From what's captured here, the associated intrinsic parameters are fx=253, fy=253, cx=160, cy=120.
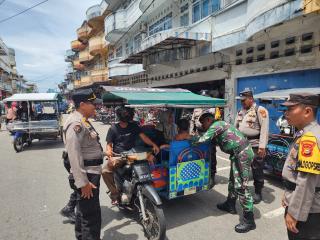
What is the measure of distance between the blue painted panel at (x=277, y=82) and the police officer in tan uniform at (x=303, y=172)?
6.08 metres

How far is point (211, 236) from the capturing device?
3.49 meters

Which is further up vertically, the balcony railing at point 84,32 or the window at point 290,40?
the balcony railing at point 84,32

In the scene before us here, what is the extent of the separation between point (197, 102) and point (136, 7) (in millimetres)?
18975

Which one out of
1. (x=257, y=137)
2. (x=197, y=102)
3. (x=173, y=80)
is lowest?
(x=257, y=137)

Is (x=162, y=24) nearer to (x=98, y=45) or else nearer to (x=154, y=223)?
(x=154, y=223)

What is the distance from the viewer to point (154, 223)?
11.0 feet

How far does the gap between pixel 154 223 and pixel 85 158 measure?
1272 millimetres

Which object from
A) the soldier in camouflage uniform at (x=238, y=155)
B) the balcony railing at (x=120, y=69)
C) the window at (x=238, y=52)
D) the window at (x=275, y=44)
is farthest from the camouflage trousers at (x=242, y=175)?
the balcony railing at (x=120, y=69)

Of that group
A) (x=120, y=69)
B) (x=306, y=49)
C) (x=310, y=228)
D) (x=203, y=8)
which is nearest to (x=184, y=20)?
(x=203, y=8)

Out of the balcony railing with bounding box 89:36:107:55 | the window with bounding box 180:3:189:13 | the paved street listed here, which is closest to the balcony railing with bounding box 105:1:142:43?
the window with bounding box 180:3:189:13

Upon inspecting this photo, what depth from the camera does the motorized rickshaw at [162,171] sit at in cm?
344

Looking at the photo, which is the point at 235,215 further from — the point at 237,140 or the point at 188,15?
the point at 188,15

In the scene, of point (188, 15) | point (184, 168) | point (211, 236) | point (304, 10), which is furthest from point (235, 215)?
point (188, 15)

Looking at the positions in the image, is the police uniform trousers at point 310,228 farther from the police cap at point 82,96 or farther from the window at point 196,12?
the window at point 196,12
